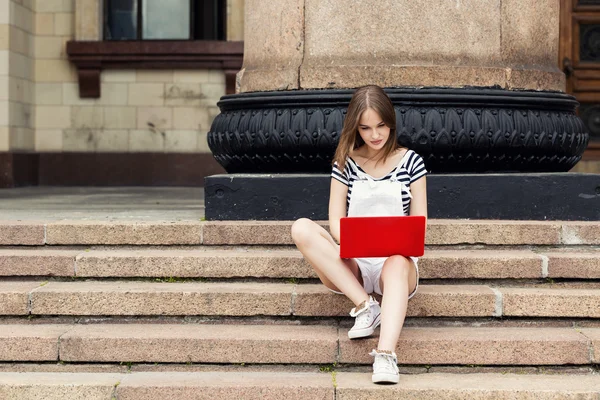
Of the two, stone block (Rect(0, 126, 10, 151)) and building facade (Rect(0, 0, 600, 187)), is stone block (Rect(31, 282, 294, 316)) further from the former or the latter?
→ building facade (Rect(0, 0, 600, 187))

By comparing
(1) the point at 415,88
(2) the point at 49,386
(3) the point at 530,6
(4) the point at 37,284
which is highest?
(3) the point at 530,6

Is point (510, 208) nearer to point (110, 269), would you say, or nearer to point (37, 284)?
point (110, 269)

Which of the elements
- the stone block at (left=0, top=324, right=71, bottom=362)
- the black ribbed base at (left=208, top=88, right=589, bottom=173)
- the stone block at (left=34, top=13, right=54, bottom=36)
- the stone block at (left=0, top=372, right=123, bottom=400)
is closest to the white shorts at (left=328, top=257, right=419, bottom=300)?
the stone block at (left=0, top=372, right=123, bottom=400)

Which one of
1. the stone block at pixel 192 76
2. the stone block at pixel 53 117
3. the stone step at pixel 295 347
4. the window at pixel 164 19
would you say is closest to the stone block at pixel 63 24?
the window at pixel 164 19

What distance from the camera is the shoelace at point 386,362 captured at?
13.4 feet

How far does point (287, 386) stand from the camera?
4.14 metres

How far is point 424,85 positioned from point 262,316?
6.47 ft

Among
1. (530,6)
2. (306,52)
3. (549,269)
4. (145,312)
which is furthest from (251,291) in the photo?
(530,6)

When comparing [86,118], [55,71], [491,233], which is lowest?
[491,233]

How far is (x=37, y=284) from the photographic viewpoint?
200 inches

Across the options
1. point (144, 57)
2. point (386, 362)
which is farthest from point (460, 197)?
point (144, 57)

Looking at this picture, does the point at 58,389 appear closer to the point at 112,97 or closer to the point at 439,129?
the point at 439,129

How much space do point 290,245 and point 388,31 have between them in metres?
1.54

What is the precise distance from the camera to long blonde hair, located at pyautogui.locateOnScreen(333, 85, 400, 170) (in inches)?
171
